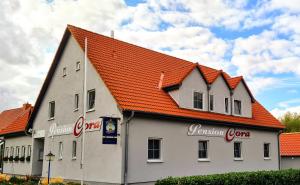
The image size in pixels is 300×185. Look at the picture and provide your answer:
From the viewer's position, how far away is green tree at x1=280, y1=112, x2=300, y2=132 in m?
63.1

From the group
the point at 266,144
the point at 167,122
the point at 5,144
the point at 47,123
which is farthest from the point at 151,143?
the point at 5,144

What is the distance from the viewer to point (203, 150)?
23.3 meters

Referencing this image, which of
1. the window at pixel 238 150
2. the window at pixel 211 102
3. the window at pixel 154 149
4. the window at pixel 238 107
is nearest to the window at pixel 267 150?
the window at pixel 238 150

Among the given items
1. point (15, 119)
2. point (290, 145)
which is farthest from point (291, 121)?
point (15, 119)

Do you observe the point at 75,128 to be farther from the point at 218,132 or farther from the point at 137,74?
the point at 218,132

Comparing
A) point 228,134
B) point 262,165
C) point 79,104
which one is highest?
point 79,104

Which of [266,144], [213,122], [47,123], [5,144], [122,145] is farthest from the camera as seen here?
[5,144]

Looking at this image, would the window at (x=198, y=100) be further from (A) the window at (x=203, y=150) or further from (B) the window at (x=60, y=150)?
(B) the window at (x=60, y=150)

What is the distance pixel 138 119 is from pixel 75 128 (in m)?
5.02

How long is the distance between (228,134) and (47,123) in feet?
39.8

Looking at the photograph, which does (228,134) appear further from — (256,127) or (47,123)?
(47,123)

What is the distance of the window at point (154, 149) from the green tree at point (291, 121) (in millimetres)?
45604

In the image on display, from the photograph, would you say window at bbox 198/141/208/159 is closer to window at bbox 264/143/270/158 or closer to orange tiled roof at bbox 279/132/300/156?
window at bbox 264/143/270/158

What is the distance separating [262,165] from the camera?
1078 inches
